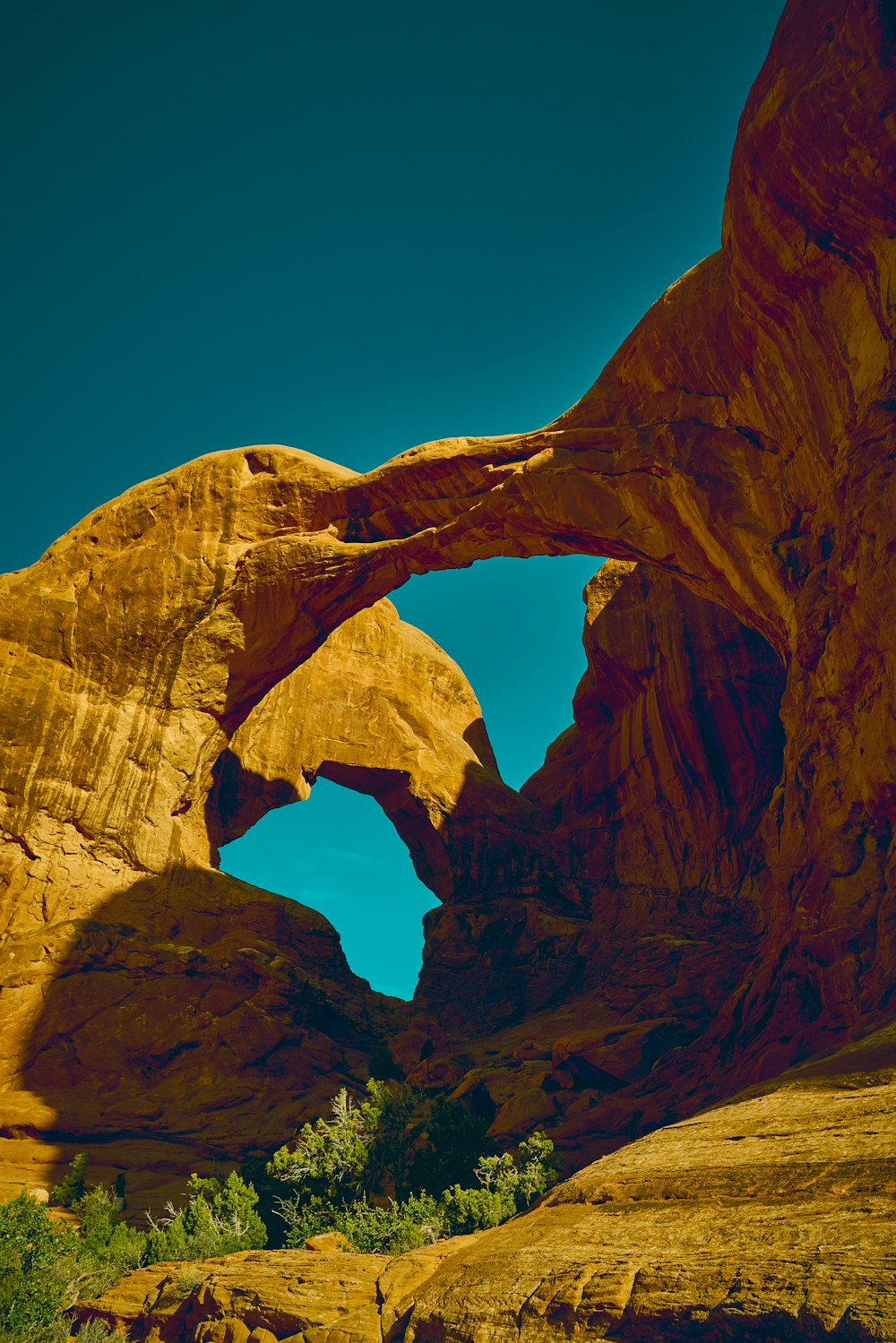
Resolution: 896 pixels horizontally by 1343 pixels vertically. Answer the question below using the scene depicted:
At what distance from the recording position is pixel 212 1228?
61.6 ft

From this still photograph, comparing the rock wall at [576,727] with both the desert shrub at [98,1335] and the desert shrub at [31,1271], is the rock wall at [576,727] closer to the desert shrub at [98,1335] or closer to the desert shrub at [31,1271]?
the desert shrub at [31,1271]

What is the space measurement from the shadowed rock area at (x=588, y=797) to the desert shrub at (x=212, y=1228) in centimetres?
392

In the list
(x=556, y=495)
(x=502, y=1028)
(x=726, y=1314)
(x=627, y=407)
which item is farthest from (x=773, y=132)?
(x=502, y=1028)

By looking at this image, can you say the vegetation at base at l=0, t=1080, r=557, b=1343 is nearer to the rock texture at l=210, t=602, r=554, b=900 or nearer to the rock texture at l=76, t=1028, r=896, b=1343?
the rock texture at l=76, t=1028, r=896, b=1343

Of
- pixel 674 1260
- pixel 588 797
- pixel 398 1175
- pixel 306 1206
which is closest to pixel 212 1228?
pixel 306 1206

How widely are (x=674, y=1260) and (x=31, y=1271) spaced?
1041 cm

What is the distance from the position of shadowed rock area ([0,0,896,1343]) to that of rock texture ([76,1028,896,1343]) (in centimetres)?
5

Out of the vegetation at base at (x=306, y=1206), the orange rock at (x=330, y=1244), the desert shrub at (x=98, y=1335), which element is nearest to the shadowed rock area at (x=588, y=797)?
the desert shrub at (x=98, y=1335)

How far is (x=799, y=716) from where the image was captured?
2275 centimetres

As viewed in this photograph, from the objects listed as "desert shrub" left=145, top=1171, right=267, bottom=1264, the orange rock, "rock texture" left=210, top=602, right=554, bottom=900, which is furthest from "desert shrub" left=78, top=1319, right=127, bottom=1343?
"rock texture" left=210, top=602, right=554, bottom=900

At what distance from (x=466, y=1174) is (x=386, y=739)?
22.0m

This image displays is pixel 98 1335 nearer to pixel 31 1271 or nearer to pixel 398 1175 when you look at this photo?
pixel 31 1271

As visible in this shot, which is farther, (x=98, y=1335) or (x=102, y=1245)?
(x=102, y=1245)

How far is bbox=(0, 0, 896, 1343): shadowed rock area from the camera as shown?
11.5m
